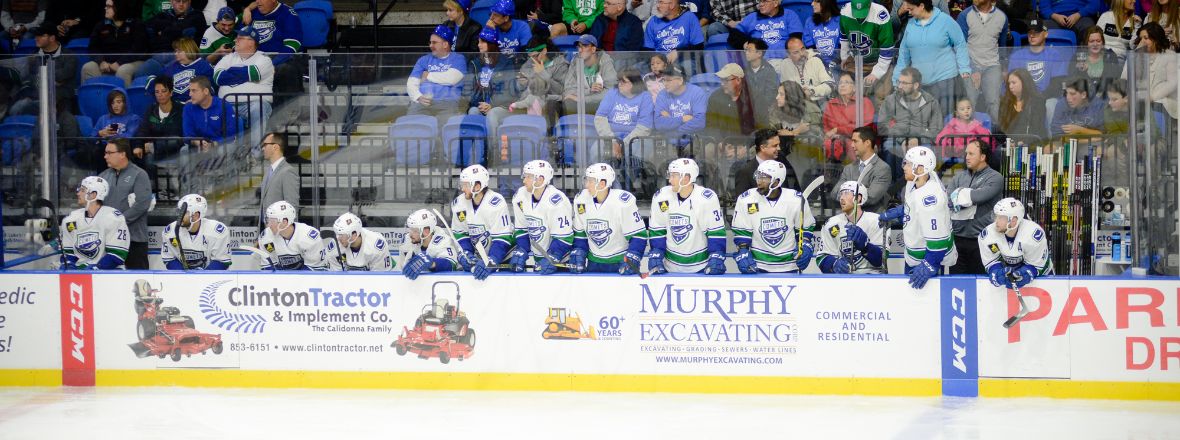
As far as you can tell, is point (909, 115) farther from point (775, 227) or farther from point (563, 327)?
point (563, 327)

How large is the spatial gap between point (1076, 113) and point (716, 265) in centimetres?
261

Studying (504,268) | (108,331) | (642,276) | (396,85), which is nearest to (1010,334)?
(642,276)

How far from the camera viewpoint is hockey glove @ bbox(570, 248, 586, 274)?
9.63 m

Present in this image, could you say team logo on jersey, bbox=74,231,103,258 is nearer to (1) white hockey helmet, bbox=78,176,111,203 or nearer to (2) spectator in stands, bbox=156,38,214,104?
(1) white hockey helmet, bbox=78,176,111,203

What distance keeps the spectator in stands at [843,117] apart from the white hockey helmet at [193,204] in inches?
180

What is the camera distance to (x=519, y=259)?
959 cm

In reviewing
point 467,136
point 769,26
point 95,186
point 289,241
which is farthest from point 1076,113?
point 95,186

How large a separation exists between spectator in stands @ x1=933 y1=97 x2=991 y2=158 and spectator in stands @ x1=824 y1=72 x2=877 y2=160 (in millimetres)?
467

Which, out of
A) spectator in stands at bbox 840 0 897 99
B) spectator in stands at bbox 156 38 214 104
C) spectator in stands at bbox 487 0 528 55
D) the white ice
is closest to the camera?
the white ice

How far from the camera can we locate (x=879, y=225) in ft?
32.3

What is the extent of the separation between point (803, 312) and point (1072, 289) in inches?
65.4

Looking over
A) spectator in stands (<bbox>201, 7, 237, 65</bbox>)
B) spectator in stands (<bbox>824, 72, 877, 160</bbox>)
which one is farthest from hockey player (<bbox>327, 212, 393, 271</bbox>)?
spectator in stands (<bbox>824, 72, 877, 160</bbox>)

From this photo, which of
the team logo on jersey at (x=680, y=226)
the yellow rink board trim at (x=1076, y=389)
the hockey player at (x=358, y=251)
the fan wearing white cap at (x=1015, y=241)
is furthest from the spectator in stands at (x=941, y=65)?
the hockey player at (x=358, y=251)

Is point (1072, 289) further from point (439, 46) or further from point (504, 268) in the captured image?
point (439, 46)
